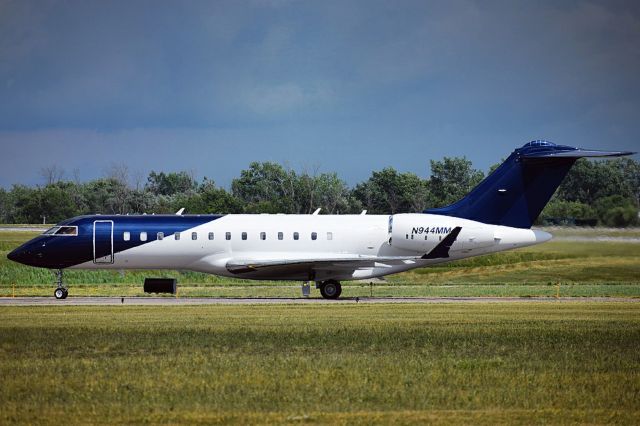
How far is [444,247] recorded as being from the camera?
3981cm

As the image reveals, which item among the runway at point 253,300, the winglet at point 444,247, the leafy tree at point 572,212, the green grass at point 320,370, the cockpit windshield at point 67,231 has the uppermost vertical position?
the leafy tree at point 572,212

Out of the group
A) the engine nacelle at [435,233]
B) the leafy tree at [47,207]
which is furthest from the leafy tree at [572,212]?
the leafy tree at [47,207]

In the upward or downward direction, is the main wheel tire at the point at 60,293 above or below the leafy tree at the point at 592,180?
below

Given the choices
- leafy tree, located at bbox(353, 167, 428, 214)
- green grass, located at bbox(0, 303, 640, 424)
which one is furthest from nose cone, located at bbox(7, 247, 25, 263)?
leafy tree, located at bbox(353, 167, 428, 214)

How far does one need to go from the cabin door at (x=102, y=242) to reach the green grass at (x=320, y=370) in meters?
12.5

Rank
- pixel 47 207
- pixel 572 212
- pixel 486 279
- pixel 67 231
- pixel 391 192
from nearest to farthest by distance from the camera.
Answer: pixel 67 231 → pixel 572 212 → pixel 486 279 → pixel 47 207 → pixel 391 192

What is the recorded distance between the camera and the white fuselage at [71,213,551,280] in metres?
41.1

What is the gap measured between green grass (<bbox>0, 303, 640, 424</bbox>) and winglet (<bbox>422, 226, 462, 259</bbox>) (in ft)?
33.8

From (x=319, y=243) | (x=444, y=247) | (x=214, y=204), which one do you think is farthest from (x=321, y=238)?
(x=214, y=204)

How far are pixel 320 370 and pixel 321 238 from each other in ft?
77.5

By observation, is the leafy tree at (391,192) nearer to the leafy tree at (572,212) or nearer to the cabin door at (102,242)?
the leafy tree at (572,212)

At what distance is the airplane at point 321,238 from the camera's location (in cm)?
4112

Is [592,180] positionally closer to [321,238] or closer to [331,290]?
[321,238]

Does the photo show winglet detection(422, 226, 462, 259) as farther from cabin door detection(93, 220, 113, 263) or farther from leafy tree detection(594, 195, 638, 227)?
cabin door detection(93, 220, 113, 263)
